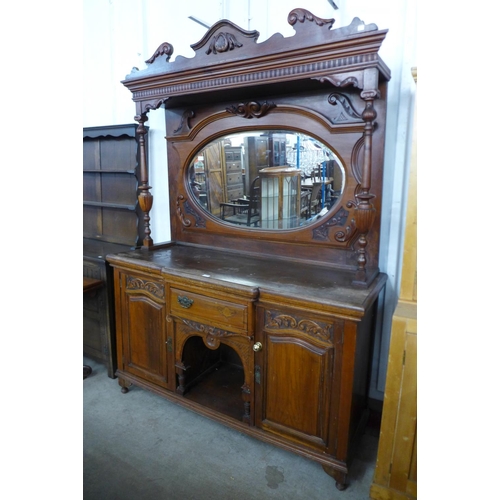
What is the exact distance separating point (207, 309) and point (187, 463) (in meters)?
0.83

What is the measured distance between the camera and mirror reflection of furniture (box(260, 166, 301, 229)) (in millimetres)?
2219

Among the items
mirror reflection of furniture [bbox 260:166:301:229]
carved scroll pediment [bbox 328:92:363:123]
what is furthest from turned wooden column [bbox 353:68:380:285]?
mirror reflection of furniture [bbox 260:166:301:229]

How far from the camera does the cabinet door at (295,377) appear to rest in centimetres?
170

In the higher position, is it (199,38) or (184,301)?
(199,38)

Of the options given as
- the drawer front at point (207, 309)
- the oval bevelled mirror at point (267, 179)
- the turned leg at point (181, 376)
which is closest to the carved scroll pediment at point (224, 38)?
the oval bevelled mirror at point (267, 179)

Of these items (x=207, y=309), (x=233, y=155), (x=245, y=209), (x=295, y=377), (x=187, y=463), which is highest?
(x=233, y=155)

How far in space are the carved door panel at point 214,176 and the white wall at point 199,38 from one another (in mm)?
536

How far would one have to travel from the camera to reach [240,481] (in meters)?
1.83

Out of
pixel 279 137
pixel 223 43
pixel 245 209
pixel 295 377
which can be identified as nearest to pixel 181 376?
pixel 295 377

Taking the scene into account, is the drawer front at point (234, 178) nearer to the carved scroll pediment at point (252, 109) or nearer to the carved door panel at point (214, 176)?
the carved door panel at point (214, 176)

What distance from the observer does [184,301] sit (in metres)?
2.04

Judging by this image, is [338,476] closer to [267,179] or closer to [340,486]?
[340,486]
